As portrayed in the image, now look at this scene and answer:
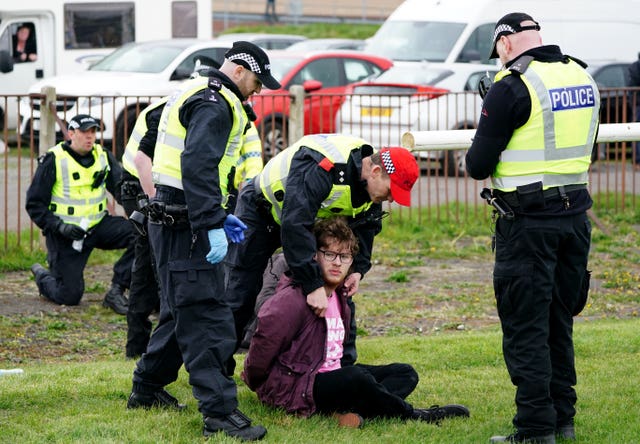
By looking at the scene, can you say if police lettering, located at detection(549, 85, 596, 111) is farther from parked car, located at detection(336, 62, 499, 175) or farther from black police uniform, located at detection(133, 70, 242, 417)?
parked car, located at detection(336, 62, 499, 175)

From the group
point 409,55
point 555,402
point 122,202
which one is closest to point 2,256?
point 122,202

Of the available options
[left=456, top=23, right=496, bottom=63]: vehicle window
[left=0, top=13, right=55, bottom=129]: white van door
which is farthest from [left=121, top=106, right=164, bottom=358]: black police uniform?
[left=0, top=13, right=55, bottom=129]: white van door

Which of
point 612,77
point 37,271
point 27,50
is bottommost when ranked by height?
point 37,271

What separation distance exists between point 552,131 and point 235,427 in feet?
6.65

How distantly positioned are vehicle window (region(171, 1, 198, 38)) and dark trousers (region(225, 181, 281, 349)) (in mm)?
17272

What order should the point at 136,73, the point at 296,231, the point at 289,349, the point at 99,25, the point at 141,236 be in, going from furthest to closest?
the point at 99,25 → the point at 136,73 → the point at 141,236 → the point at 289,349 → the point at 296,231

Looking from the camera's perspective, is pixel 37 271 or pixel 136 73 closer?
pixel 37 271

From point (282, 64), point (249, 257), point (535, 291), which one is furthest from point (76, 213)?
point (282, 64)

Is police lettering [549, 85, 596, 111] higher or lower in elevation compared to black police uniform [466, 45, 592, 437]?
higher

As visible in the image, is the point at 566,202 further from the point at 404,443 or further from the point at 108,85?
the point at 108,85

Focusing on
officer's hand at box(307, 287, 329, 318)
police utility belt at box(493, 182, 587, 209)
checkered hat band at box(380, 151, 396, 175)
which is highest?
checkered hat band at box(380, 151, 396, 175)

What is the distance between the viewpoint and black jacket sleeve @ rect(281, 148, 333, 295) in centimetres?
605

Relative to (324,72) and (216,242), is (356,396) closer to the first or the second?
(216,242)

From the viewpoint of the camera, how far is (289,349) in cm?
620
